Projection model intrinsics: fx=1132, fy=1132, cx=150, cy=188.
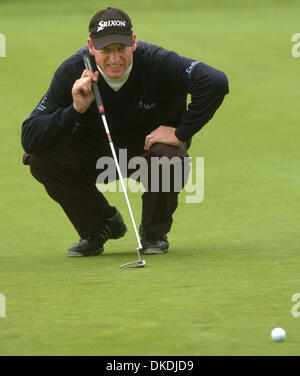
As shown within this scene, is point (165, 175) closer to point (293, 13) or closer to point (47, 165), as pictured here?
point (47, 165)

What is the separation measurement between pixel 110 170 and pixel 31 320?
2.01 metres

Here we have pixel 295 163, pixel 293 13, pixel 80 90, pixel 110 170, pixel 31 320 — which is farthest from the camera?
pixel 293 13

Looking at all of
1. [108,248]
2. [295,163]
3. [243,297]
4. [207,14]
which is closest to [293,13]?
[207,14]

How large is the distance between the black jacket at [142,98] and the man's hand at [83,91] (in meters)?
0.05

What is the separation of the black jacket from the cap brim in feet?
0.62

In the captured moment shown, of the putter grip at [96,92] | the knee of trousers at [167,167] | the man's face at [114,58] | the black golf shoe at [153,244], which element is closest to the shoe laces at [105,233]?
the black golf shoe at [153,244]

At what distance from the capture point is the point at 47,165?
6.23 metres

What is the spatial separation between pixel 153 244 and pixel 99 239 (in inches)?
13.1

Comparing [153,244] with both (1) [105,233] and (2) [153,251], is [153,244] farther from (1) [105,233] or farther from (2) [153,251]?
(1) [105,233]

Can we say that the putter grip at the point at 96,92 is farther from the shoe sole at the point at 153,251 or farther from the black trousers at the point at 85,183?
the shoe sole at the point at 153,251

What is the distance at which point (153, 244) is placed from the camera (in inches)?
250

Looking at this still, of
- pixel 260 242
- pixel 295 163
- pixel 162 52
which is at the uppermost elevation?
pixel 295 163

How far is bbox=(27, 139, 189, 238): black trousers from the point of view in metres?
6.24

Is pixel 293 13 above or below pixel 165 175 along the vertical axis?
above
